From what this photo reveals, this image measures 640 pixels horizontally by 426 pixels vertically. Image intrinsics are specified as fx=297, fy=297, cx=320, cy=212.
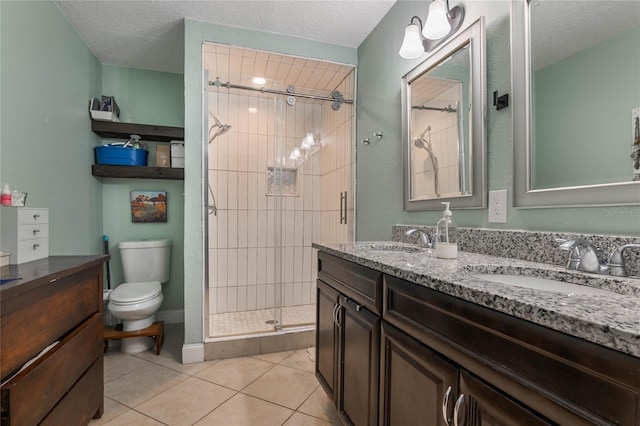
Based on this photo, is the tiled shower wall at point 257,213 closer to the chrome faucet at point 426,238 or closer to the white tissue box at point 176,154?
the white tissue box at point 176,154

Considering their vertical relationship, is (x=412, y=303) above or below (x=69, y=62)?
below

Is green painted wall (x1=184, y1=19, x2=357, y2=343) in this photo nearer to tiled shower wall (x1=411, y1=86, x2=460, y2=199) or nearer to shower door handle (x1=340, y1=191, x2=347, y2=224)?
shower door handle (x1=340, y1=191, x2=347, y2=224)

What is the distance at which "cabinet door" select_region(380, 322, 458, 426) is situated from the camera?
0.74 metres

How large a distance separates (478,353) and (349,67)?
2.51 meters

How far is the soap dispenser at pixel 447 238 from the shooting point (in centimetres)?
112

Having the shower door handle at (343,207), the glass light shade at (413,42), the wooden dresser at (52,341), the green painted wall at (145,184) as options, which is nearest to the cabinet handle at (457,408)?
the wooden dresser at (52,341)

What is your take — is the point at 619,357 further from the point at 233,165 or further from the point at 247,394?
the point at 233,165

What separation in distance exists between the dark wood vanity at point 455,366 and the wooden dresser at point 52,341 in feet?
3.66

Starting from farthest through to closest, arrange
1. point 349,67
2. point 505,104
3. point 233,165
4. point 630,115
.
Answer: point 233,165, point 349,67, point 505,104, point 630,115

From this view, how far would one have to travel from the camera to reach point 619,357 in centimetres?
41

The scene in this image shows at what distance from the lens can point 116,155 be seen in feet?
8.41

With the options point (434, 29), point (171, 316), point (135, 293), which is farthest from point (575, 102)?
point (171, 316)

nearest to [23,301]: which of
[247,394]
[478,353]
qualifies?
[247,394]

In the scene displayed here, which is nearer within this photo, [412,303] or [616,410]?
[616,410]
